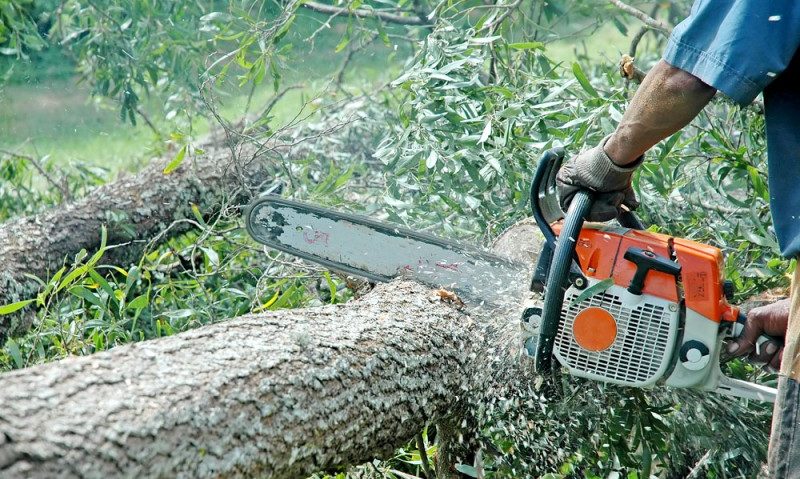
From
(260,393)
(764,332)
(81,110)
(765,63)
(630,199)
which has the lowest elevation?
(81,110)

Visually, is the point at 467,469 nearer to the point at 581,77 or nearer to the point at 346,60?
the point at 581,77

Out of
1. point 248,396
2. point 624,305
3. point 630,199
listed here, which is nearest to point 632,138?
point 630,199

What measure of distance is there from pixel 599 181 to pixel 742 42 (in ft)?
1.63

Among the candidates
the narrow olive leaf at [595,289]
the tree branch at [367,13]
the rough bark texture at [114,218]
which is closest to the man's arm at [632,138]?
the narrow olive leaf at [595,289]

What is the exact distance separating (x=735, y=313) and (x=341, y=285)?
5.25 feet

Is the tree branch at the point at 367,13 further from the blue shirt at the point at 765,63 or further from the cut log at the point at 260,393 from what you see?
the blue shirt at the point at 765,63

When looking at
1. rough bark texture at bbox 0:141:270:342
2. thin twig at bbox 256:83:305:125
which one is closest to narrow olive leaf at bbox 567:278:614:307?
rough bark texture at bbox 0:141:270:342

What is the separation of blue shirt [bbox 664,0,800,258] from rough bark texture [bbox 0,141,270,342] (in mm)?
1948

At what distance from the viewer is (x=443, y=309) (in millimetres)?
2412

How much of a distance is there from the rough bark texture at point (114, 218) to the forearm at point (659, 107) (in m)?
1.72

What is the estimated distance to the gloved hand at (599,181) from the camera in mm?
2018

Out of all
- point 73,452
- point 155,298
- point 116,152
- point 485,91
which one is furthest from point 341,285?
point 116,152

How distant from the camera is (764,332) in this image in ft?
6.59

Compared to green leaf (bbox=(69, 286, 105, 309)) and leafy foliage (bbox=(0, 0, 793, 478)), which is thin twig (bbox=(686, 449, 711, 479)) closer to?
leafy foliage (bbox=(0, 0, 793, 478))
